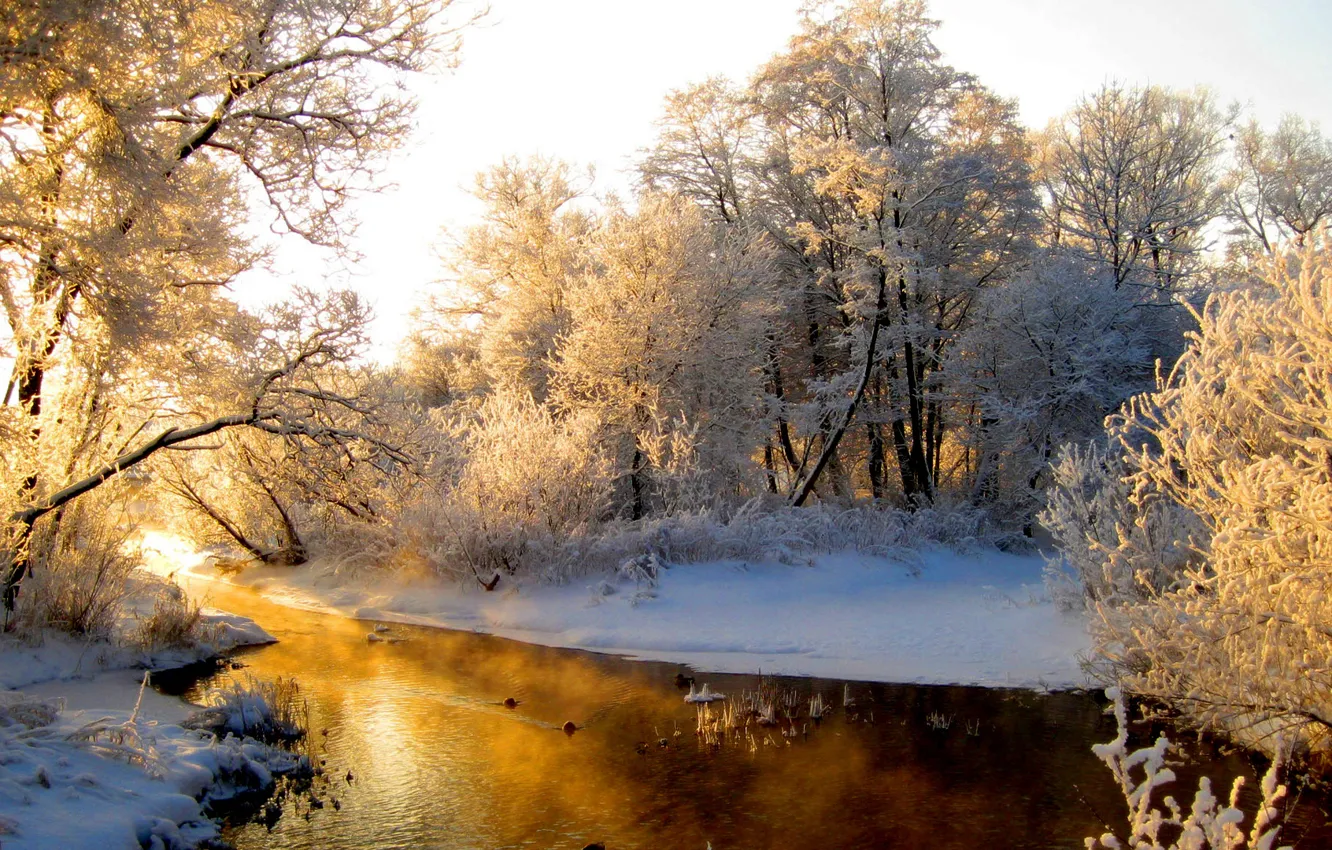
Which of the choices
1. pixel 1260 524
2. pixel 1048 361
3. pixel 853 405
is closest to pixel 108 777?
pixel 1260 524

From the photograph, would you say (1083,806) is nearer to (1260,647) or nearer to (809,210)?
(1260,647)

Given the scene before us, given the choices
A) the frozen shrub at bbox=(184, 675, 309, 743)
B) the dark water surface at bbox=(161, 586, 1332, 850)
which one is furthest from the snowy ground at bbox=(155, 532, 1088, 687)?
the frozen shrub at bbox=(184, 675, 309, 743)

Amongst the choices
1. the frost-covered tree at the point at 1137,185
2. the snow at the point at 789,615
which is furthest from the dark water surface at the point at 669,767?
the frost-covered tree at the point at 1137,185

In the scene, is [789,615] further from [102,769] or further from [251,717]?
[102,769]

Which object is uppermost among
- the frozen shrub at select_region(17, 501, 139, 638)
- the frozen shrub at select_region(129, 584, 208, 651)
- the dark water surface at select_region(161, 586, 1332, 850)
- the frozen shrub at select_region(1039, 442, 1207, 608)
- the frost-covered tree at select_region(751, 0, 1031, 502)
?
the frost-covered tree at select_region(751, 0, 1031, 502)

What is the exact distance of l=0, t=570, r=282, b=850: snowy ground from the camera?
540 centimetres

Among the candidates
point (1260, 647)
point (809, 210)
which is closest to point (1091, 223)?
point (809, 210)

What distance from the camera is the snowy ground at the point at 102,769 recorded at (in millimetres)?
5402

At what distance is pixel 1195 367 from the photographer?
7.31 m

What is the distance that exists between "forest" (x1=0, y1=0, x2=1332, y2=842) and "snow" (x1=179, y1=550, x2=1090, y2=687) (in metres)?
0.69

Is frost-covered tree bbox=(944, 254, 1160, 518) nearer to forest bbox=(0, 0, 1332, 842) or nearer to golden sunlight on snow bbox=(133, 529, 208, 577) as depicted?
forest bbox=(0, 0, 1332, 842)

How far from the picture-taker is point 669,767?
7.62 m

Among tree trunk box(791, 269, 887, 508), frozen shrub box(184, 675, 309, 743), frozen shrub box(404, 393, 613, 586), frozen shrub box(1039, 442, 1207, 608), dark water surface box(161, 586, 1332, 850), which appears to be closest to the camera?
dark water surface box(161, 586, 1332, 850)

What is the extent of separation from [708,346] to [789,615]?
24.9ft
